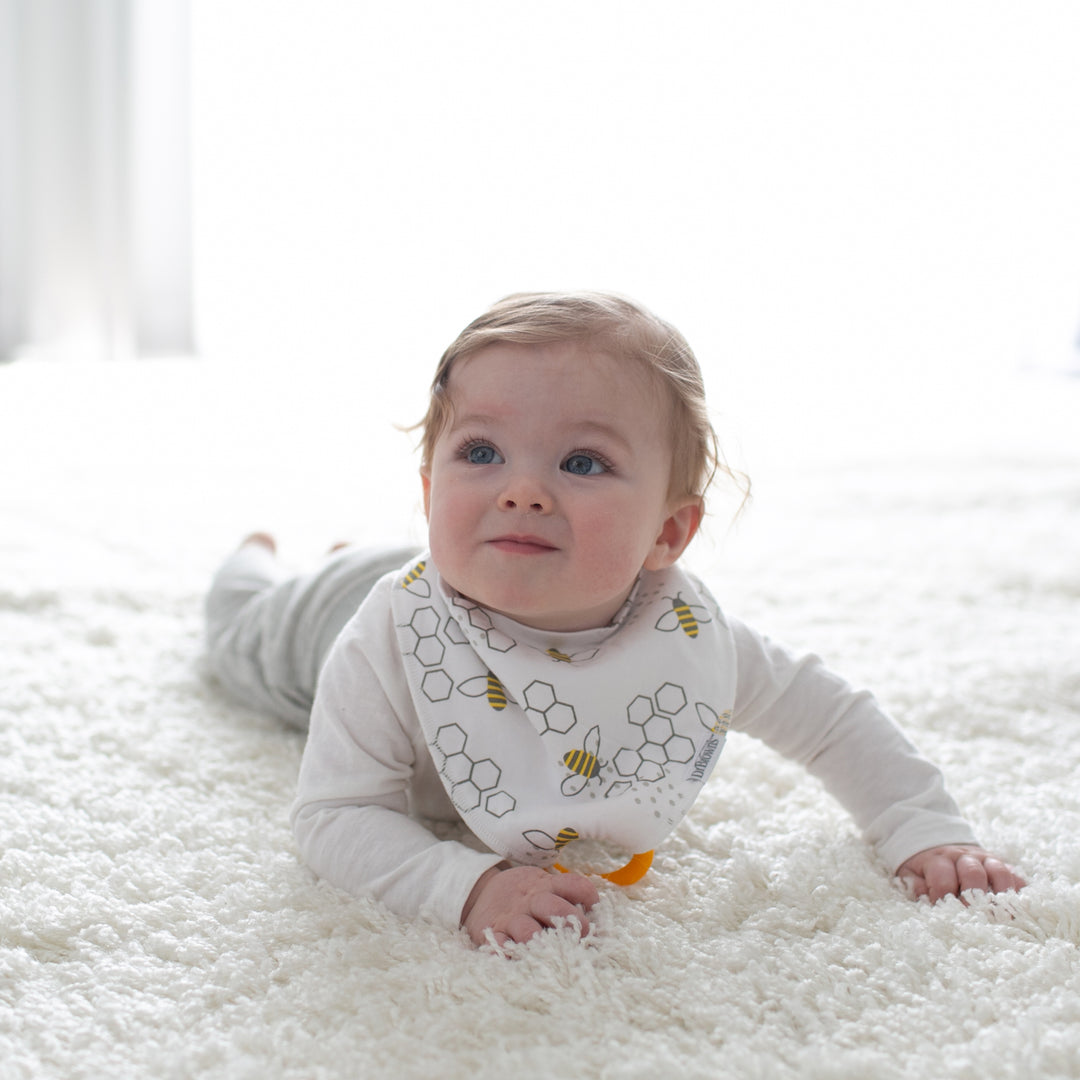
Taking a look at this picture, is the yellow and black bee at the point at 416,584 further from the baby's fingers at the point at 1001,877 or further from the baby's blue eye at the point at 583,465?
the baby's fingers at the point at 1001,877

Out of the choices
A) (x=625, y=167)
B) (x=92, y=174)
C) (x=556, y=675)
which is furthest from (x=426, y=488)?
(x=92, y=174)

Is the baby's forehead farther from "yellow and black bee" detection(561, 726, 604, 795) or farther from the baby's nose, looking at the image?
"yellow and black bee" detection(561, 726, 604, 795)

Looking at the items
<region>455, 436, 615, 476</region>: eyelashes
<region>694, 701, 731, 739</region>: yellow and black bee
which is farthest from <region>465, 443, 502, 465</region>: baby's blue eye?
<region>694, 701, 731, 739</region>: yellow and black bee

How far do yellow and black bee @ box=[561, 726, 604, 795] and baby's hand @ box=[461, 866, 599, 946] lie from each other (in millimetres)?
64

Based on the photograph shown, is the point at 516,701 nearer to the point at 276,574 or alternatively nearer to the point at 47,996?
the point at 47,996

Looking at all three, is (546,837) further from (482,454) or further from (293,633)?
(293,633)

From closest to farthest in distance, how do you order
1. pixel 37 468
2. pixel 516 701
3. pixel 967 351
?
1. pixel 516 701
2. pixel 37 468
3. pixel 967 351

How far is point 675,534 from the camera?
2.77 feet

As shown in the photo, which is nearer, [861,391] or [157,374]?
[157,374]

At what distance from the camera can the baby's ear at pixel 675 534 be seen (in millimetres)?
838

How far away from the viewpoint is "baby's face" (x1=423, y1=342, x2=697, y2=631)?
2.42ft

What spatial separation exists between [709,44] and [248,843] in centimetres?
293

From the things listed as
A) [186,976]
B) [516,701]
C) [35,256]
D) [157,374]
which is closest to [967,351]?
[157,374]

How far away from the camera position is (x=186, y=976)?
63 centimetres
